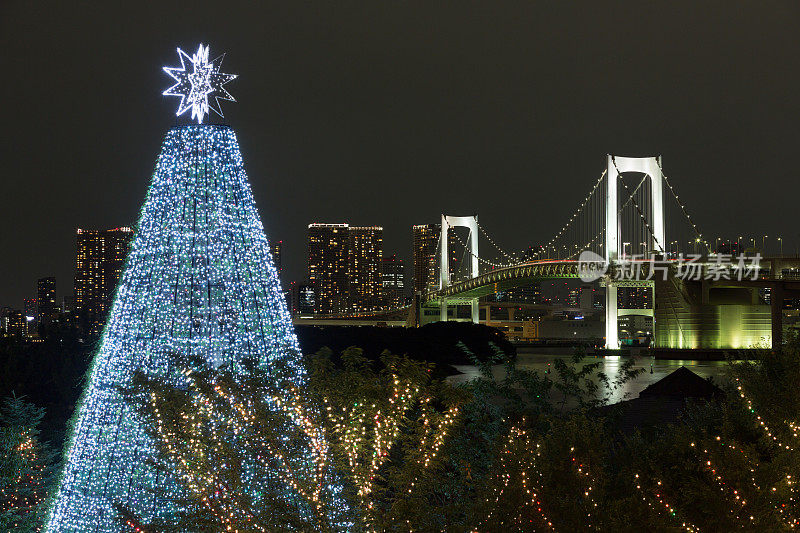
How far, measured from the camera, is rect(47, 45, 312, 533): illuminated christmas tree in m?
8.29

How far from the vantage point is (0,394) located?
1764 centimetres

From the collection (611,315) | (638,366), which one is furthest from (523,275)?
(638,366)

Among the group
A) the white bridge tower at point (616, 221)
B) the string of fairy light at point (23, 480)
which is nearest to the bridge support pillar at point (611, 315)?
the white bridge tower at point (616, 221)

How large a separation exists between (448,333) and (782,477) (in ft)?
113

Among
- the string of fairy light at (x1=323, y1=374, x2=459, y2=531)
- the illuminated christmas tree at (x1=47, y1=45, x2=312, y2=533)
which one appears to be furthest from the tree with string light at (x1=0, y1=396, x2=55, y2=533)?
the string of fairy light at (x1=323, y1=374, x2=459, y2=531)

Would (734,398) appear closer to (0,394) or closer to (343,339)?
(0,394)

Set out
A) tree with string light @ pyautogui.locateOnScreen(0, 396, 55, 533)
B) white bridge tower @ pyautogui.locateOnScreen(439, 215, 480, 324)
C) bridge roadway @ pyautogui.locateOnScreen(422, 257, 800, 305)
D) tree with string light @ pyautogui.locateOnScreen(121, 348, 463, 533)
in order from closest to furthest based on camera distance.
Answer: tree with string light @ pyautogui.locateOnScreen(121, 348, 463, 533), tree with string light @ pyautogui.locateOnScreen(0, 396, 55, 533), bridge roadway @ pyautogui.locateOnScreen(422, 257, 800, 305), white bridge tower @ pyautogui.locateOnScreen(439, 215, 480, 324)

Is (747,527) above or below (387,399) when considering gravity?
below

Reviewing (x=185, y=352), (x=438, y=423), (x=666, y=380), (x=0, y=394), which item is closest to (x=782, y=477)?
(x=438, y=423)

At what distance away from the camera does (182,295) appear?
856cm

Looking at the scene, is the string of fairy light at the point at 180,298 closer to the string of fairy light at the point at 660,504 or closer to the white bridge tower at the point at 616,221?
the string of fairy light at the point at 660,504

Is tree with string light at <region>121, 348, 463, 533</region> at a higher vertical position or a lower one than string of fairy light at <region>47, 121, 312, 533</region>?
lower

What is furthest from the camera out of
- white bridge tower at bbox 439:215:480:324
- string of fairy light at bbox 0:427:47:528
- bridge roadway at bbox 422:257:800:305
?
white bridge tower at bbox 439:215:480:324

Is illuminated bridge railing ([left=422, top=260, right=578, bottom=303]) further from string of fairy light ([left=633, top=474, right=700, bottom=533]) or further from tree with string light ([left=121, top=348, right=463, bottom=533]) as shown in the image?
tree with string light ([left=121, top=348, right=463, bottom=533])
